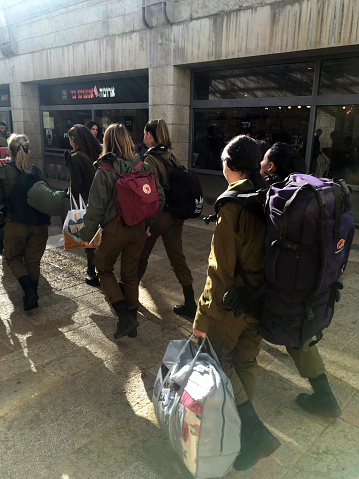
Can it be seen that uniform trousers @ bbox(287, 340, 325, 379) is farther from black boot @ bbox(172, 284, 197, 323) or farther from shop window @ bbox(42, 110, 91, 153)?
shop window @ bbox(42, 110, 91, 153)

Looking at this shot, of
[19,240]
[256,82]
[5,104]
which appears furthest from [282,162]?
[5,104]

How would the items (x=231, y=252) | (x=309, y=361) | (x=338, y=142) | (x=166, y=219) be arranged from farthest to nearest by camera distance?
(x=338, y=142)
(x=166, y=219)
(x=309, y=361)
(x=231, y=252)

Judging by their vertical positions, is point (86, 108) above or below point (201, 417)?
above

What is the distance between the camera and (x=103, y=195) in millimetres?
3461

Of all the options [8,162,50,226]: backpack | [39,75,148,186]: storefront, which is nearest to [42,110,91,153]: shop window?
[39,75,148,186]: storefront

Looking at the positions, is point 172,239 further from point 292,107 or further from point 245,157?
point 292,107

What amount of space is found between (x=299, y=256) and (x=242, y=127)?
7.48 metres

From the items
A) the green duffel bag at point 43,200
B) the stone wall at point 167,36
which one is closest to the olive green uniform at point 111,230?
the green duffel bag at point 43,200

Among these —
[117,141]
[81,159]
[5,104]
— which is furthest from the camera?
[5,104]

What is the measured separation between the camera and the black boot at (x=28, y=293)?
4348 millimetres

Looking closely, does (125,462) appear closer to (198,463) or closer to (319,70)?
(198,463)

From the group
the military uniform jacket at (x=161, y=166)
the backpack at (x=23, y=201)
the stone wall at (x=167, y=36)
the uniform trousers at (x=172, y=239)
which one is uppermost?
the stone wall at (x=167, y=36)

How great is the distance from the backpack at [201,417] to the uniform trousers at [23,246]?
2873 mm

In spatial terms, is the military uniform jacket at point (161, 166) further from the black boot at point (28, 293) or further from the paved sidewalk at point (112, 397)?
the black boot at point (28, 293)
